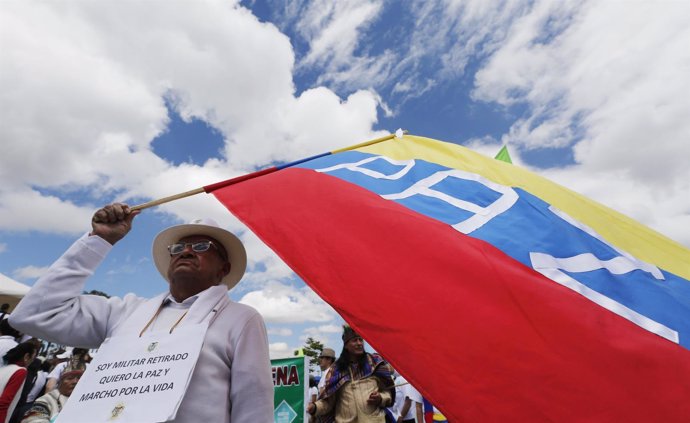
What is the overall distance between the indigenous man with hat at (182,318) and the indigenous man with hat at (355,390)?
2616 mm

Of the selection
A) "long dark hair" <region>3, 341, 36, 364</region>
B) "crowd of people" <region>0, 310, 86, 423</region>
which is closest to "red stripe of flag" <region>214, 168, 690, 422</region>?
"crowd of people" <region>0, 310, 86, 423</region>

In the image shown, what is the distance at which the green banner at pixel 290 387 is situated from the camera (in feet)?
23.7

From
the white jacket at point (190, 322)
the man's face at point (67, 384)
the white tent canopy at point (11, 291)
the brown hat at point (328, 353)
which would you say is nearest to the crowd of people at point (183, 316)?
the white jacket at point (190, 322)

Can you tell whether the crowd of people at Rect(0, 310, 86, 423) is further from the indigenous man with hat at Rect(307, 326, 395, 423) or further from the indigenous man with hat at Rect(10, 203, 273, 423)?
the indigenous man with hat at Rect(307, 326, 395, 423)

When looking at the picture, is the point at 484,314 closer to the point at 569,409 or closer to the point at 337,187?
the point at 569,409

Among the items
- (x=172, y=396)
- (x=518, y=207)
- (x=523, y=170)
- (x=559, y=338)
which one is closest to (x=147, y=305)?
(x=172, y=396)

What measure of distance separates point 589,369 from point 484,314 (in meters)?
0.40

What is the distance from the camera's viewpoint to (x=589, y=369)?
1.57 meters

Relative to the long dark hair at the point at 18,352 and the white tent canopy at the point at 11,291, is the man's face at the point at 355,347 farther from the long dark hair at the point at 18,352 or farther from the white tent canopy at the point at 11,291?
the white tent canopy at the point at 11,291

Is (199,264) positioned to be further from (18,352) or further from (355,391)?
(18,352)

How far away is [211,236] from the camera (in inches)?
101

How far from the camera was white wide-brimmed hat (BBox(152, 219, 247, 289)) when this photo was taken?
2.54 meters

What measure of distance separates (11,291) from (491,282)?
15952 millimetres

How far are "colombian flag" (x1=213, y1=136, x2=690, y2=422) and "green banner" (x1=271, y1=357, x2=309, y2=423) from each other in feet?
18.0
